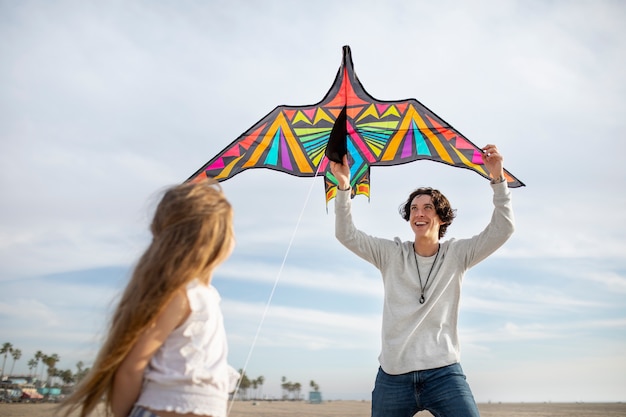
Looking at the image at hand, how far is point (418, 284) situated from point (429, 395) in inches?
25.7

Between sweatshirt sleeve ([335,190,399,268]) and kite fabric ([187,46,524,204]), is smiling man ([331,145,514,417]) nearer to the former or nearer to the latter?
sweatshirt sleeve ([335,190,399,268])

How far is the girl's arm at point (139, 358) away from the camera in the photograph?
5.45ft

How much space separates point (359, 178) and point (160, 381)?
361 cm

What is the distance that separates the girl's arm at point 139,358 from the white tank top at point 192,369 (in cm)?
3

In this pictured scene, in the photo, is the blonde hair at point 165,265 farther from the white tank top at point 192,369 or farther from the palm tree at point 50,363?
the palm tree at point 50,363

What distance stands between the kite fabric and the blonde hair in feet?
7.62

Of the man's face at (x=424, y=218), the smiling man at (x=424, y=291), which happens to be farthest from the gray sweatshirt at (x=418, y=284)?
the man's face at (x=424, y=218)

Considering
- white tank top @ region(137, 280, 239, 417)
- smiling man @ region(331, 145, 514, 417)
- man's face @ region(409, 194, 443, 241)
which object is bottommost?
white tank top @ region(137, 280, 239, 417)

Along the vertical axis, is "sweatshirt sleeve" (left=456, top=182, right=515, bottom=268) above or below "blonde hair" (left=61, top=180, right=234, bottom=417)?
above

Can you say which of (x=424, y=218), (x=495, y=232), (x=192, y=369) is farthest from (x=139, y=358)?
(x=495, y=232)

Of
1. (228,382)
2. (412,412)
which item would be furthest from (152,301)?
(412,412)

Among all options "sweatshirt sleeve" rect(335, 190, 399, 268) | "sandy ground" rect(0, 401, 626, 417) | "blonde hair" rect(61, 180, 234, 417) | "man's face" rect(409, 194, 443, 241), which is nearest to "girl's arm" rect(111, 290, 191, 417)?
"blonde hair" rect(61, 180, 234, 417)

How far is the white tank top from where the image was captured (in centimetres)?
167

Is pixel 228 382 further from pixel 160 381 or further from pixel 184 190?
pixel 184 190
